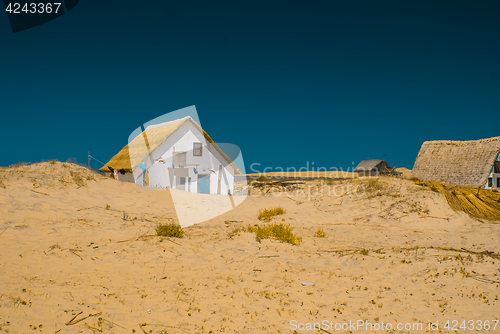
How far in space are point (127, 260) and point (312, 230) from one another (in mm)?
5848

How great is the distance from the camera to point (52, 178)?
29.7ft

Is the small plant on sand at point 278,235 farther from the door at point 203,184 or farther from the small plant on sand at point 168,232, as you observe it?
the door at point 203,184

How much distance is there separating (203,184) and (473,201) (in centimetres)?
1501

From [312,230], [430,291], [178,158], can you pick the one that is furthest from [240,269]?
[178,158]

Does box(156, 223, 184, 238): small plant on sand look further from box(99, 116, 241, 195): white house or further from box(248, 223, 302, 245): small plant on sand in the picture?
box(99, 116, 241, 195): white house

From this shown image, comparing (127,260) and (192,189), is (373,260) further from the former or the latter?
(192,189)

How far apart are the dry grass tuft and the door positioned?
13255mm

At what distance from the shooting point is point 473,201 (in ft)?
40.2

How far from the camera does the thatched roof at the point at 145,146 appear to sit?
18.5 meters

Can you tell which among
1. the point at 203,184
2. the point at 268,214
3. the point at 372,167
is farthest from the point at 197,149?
Answer: the point at 372,167

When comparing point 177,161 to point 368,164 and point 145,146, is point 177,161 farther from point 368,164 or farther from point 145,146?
point 368,164

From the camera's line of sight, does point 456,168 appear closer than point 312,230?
No

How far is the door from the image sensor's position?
2022 cm

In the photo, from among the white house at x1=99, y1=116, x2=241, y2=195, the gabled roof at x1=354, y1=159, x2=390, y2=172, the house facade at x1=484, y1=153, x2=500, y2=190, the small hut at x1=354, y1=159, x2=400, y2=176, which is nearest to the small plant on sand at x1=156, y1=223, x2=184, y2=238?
the white house at x1=99, y1=116, x2=241, y2=195
